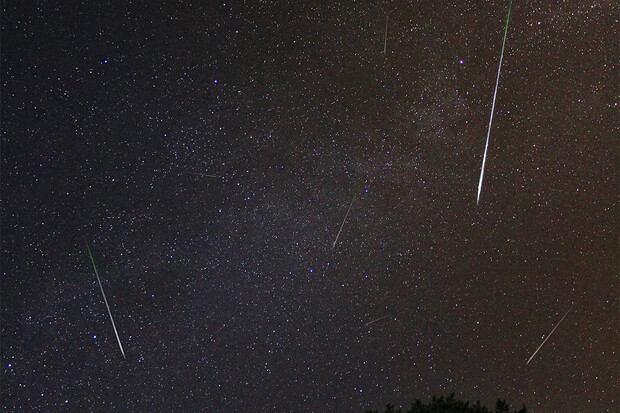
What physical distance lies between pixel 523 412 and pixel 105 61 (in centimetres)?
574

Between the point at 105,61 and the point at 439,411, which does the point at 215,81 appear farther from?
the point at 439,411

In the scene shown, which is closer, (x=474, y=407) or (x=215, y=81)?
(x=474, y=407)

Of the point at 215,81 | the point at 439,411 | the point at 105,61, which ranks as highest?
the point at 105,61

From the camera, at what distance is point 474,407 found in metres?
5.11

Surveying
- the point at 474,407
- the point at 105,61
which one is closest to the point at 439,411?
the point at 474,407

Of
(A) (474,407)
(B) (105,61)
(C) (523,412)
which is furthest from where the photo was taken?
(B) (105,61)

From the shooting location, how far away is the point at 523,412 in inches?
188

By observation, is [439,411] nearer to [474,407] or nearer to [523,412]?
[474,407]

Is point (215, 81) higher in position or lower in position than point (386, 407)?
higher

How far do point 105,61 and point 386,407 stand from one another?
4.94 metres

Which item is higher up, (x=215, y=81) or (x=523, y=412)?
(x=215, y=81)

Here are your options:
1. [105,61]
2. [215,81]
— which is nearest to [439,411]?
[215,81]

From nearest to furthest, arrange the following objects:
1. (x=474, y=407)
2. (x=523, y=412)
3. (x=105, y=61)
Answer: (x=523, y=412) < (x=474, y=407) < (x=105, y=61)

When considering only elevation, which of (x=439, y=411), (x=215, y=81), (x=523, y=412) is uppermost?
(x=215, y=81)
